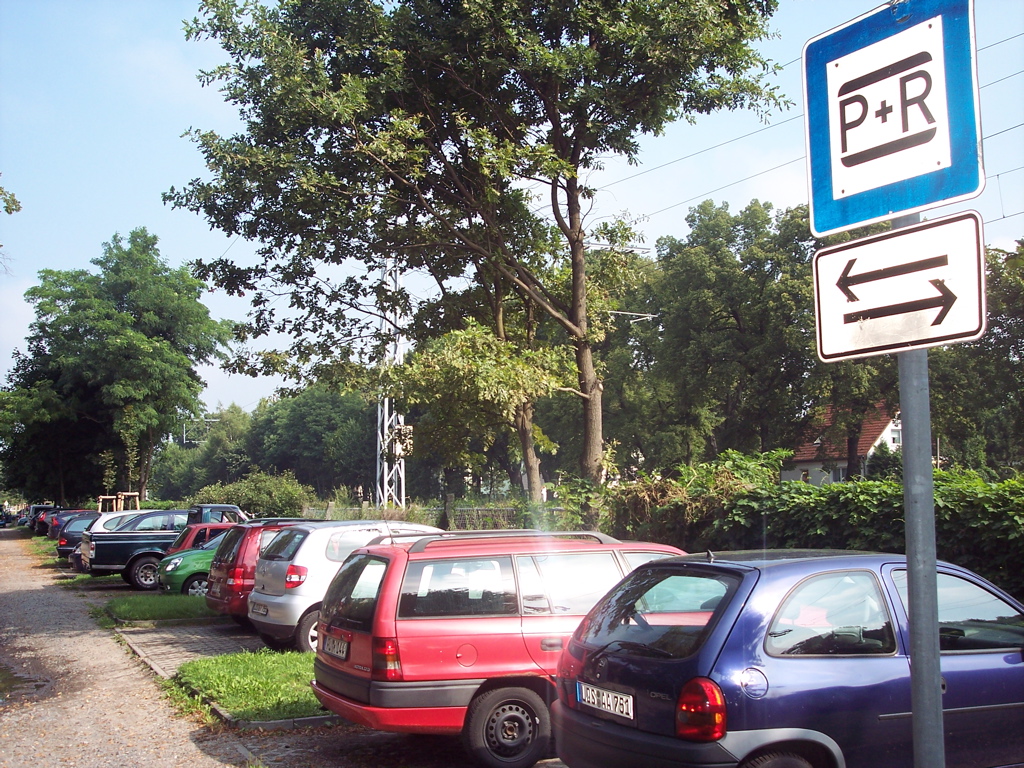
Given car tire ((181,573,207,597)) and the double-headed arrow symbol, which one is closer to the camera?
the double-headed arrow symbol

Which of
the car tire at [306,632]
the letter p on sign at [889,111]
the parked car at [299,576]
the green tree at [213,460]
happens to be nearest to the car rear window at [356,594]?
the parked car at [299,576]

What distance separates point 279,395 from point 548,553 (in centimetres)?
1067

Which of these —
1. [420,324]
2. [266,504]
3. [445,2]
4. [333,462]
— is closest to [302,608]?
[420,324]

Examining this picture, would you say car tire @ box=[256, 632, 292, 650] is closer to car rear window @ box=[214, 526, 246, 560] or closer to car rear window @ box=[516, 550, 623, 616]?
car rear window @ box=[214, 526, 246, 560]

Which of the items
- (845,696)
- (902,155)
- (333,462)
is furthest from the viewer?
(333,462)

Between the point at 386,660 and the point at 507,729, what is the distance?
1057mm

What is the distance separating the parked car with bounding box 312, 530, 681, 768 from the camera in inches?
266

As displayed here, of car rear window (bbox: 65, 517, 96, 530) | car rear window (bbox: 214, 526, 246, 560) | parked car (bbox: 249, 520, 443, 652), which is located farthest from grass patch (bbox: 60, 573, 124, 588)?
parked car (bbox: 249, 520, 443, 652)

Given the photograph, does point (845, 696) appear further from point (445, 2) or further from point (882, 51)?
point (445, 2)

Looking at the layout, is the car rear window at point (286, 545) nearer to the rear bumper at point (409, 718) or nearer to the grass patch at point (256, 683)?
the grass patch at point (256, 683)

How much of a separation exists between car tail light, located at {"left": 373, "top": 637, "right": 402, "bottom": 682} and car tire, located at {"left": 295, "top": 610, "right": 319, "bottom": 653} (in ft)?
16.7

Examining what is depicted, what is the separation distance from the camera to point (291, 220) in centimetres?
1492

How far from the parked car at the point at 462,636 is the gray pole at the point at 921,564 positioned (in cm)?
407

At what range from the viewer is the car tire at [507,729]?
267 inches
